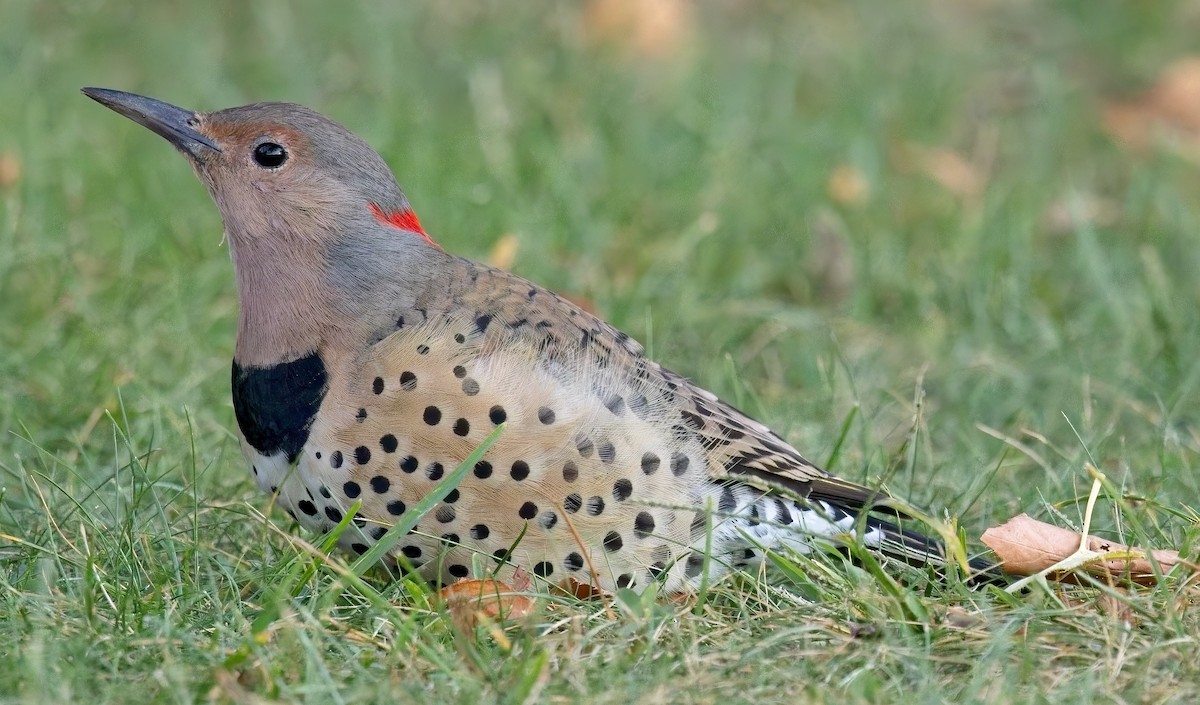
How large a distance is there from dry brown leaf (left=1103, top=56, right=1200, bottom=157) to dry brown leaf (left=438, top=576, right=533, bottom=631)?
621 centimetres

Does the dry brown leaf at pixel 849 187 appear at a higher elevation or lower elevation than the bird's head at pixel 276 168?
lower

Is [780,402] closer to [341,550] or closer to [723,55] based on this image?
[341,550]

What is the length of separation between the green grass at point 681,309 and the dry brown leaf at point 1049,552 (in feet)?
0.37

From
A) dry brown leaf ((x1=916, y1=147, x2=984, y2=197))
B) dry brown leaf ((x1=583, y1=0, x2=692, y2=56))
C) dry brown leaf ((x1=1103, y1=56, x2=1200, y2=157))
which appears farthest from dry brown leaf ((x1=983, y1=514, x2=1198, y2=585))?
dry brown leaf ((x1=583, y1=0, x2=692, y2=56))

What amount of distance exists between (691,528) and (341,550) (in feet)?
3.20

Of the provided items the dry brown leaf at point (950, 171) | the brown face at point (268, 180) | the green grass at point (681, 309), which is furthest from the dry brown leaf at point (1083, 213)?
the brown face at point (268, 180)

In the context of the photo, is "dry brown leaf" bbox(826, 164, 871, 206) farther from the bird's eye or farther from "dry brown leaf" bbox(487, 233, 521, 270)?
the bird's eye

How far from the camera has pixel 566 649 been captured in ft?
12.5

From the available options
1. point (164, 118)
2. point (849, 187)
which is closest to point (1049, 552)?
point (164, 118)

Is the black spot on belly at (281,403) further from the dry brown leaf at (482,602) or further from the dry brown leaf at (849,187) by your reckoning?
the dry brown leaf at (849,187)

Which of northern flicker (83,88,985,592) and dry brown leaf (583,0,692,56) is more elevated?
dry brown leaf (583,0,692,56)

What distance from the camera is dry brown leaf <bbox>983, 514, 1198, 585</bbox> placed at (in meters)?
4.15

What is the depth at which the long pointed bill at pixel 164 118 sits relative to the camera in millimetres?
4852

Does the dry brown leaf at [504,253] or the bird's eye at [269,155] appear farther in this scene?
the dry brown leaf at [504,253]
